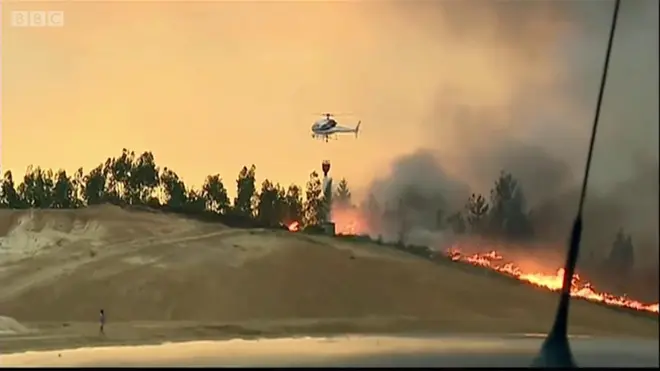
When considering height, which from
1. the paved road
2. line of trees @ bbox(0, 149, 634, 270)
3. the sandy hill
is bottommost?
the paved road

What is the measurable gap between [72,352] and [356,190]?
595 millimetres

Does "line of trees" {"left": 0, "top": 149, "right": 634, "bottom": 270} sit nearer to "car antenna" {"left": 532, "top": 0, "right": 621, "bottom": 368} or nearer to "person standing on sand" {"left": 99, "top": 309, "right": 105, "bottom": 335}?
"car antenna" {"left": 532, "top": 0, "right": 621, "bottom": 368}

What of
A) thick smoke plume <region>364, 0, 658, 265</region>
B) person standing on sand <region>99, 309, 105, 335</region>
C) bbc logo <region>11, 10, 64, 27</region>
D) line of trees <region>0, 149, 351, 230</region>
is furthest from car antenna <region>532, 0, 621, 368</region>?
bbc logo <region>11, 10, 64, 27</region>

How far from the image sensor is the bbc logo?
1.85 m

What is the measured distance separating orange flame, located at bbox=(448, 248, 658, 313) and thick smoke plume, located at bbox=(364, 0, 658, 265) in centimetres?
6

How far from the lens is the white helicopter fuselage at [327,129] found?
185 centimetres

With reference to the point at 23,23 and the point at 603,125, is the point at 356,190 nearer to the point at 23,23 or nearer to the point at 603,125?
the point at 603,125

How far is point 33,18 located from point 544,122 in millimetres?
968

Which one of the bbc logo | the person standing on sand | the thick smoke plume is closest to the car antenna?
the thick smoke plume

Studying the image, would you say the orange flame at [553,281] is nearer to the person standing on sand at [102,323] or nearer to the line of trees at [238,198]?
Result: the line of trees at [238,198]

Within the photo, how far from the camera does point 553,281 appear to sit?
6.08ft

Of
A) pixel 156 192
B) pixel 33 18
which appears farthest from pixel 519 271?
pixel 33 18

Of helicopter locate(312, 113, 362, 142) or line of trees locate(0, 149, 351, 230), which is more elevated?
helicopter locate(312, 113, 362, 142)

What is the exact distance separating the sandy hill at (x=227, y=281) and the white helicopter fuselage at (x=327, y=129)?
0.63 feet
